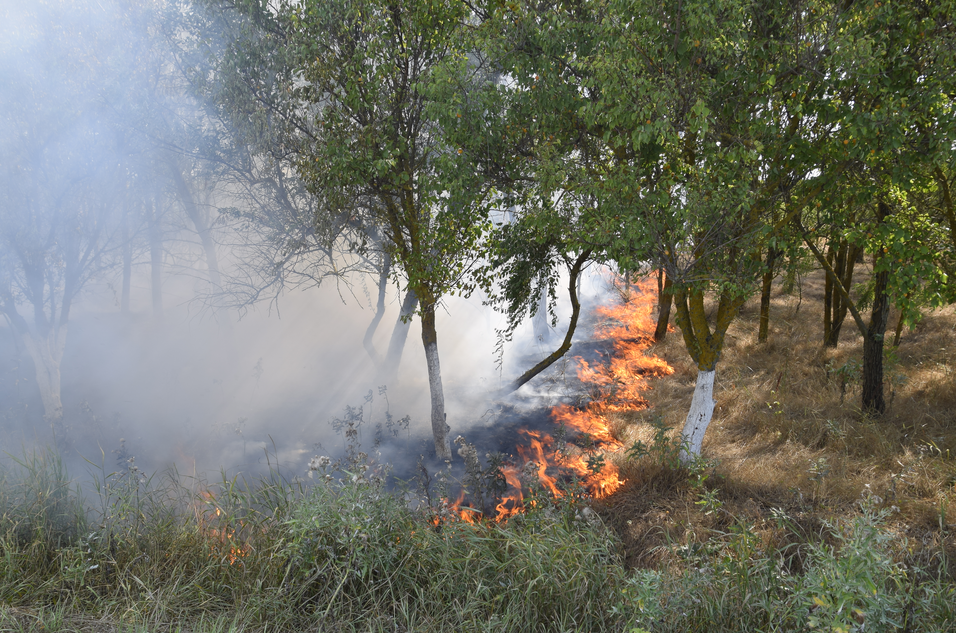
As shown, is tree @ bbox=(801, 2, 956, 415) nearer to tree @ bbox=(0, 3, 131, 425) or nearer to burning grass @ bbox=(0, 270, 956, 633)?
burning grass @ bbox=(0, 270, 956, 633)

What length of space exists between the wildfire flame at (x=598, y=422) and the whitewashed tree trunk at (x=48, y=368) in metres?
9.01

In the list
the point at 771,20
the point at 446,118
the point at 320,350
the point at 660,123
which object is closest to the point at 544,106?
the point at 446,118

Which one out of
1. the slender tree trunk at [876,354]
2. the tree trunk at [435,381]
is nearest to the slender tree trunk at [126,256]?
the tree trunk at [435,381]

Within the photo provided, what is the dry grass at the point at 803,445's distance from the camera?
5.66m

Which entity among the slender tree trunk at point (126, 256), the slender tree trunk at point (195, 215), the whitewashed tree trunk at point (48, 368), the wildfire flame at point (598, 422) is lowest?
the wildfire flame at point (598, 422)

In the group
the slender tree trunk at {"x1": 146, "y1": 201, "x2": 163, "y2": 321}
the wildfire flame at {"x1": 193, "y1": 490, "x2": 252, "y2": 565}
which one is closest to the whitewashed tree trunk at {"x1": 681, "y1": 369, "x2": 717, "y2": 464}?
the wildfire flame at {"x1": 193, "y1": 490, "x2": 252, "y2": 565}

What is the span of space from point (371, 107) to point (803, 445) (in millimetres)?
8555

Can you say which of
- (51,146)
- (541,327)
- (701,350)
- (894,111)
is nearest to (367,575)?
(701,350)

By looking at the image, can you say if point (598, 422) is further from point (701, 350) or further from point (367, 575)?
point (367, 575)

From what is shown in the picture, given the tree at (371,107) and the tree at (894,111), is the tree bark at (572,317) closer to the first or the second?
the tree at (371,107)

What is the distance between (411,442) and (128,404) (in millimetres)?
7654

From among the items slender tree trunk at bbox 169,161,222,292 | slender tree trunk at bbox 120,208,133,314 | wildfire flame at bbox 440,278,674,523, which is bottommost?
wildfire flame at bbox 440,278,674,523

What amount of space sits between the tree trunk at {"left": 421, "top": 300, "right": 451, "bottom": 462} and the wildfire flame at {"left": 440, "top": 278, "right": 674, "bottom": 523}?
1.38 m

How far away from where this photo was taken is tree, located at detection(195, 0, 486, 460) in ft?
23.0
